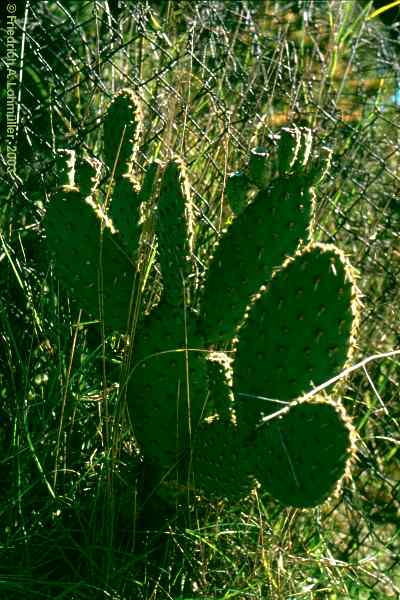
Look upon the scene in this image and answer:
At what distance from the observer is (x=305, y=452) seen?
121 cm

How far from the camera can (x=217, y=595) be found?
57.1 inches

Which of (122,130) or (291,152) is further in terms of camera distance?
(122,130)

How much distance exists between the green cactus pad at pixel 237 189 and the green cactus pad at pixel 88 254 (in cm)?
23

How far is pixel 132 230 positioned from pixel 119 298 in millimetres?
130

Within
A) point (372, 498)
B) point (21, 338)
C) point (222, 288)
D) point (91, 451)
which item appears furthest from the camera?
point (372, 498)

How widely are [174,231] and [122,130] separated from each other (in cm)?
26

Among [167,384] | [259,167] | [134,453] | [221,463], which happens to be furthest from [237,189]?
[134,453]

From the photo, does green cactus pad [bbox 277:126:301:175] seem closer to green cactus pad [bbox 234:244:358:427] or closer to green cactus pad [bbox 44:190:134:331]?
green cactus pad [bbox 234:244:358:427]

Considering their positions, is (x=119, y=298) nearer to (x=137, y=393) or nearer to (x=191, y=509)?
(x=137, y=393)

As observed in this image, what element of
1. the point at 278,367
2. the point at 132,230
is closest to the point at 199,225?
the point at 132,230

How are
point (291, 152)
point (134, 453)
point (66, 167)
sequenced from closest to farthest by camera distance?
point (291, 152), point (66, 167), point (134, 453)

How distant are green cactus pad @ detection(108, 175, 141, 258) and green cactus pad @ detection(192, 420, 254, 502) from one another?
364 mm

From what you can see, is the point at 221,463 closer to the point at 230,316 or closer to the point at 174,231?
the point at 230,316

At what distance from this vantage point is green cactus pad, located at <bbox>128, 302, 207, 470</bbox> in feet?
4.70
